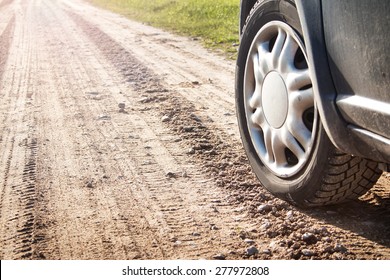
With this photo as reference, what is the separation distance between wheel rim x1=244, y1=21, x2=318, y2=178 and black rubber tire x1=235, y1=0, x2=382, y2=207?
0.04m

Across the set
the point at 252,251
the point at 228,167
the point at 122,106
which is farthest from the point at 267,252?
the point at 122,106

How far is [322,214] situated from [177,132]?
1.72m

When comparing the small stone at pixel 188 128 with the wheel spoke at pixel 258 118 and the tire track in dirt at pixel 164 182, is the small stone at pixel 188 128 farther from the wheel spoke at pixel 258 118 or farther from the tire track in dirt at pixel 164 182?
the wheel spoke at pixel 258 118

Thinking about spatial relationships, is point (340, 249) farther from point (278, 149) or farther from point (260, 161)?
point (260, 161)

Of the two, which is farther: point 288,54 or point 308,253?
point 288,54

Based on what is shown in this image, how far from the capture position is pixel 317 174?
244 centimetres

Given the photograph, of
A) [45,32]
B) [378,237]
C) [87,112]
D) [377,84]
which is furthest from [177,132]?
[45,32]

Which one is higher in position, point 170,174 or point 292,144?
point 292,144

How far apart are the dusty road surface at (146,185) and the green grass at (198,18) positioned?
283cm

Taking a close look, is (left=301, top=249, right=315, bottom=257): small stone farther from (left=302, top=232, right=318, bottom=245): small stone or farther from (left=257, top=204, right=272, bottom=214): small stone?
(left=257, top=204, right=272, bottom=214): small stone

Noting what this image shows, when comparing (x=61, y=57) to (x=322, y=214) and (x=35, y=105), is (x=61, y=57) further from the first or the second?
(x=322, y=214)

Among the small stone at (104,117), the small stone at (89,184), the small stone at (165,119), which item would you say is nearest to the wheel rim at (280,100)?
the small stone at (89,184)

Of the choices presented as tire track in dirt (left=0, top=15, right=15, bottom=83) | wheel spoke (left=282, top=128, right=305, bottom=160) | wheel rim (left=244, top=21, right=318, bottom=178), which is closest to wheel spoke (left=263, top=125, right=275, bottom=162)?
wheel rim (left=244, top=21, right=318, bottom=178)

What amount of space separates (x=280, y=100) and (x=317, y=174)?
16.0 inches
